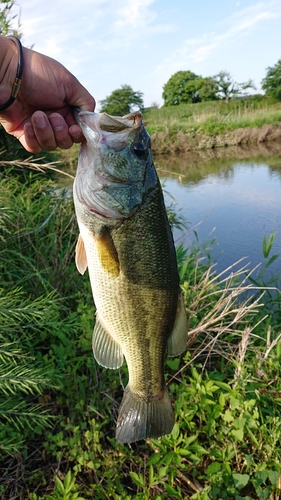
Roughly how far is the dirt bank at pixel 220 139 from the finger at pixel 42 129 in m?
21.7

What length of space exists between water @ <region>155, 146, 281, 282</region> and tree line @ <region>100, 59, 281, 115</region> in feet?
83.4

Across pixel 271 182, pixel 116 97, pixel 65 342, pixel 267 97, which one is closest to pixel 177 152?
pixel 271 182

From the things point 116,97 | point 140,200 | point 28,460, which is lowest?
point 28,460

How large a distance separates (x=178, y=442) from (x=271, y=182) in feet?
35.4

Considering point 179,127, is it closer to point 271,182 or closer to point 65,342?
point 271,182

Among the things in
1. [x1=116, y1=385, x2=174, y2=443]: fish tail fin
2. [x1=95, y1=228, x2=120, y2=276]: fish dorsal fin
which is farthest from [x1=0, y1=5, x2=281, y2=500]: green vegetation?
[x1=95, y1=228, x2=120, y2=276]: fish dorsal fin

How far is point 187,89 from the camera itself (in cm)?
5828

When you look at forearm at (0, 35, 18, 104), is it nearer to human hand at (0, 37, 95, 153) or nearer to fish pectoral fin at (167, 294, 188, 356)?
human hand at (0, 37, 95, 153)

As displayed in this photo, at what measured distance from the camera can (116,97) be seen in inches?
2023

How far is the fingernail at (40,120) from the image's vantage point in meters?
1.84

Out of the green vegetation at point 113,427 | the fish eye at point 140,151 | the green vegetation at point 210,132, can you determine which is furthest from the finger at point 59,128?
the green vegetation at point 210,132

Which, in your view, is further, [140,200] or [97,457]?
[97,457]

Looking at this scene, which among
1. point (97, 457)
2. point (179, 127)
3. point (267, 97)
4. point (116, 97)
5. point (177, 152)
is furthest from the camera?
point (116, 97)

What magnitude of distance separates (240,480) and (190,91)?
61.3 m
